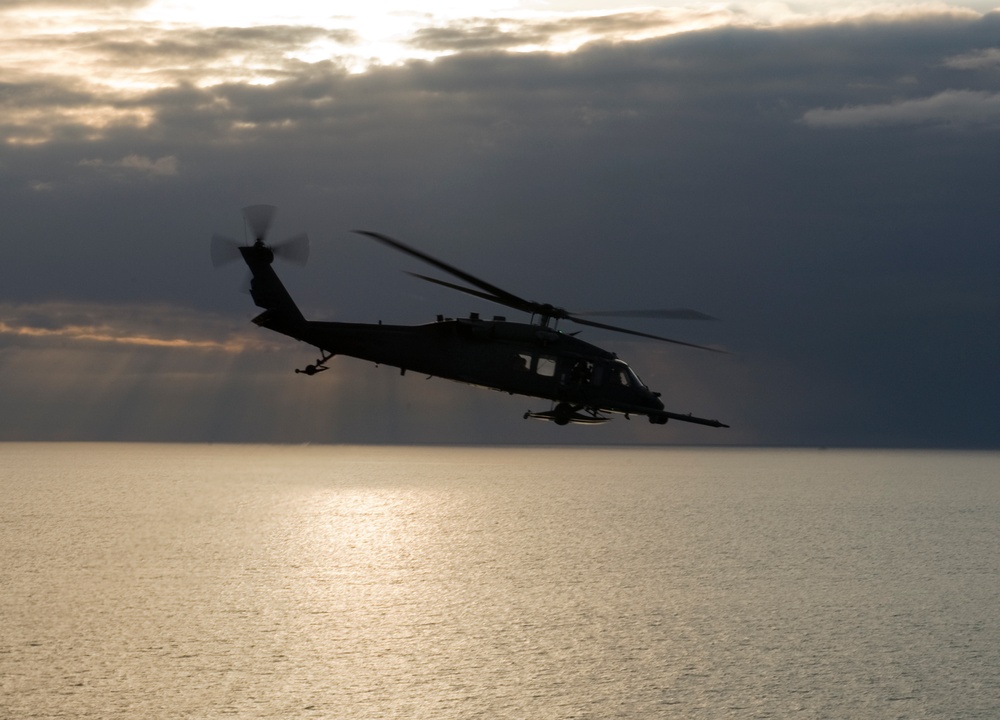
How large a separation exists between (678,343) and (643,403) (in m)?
8.03

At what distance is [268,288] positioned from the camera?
48.2 m

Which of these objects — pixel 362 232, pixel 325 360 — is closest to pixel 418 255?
pixel 362 232

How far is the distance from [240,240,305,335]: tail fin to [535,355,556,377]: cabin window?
1121 cm

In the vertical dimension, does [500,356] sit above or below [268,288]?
below

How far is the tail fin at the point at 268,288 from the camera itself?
47.4m

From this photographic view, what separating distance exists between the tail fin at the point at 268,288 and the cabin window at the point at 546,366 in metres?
11.2

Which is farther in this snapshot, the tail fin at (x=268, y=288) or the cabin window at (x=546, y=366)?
the tail fin at (x=268, y=288)

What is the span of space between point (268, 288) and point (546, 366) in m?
13.7

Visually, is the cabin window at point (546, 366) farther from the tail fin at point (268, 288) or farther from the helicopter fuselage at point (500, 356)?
the tail fin at point (268, 288)

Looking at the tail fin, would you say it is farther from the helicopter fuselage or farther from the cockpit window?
the cockpit window

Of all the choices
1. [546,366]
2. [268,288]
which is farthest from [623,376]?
[268,288]

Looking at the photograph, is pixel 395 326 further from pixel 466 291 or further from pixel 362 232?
pixel 362 232

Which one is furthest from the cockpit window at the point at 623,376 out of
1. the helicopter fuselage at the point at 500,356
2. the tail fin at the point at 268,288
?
the tail fin at the point at 268,288

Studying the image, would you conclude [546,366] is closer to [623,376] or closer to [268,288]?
[623,376]
